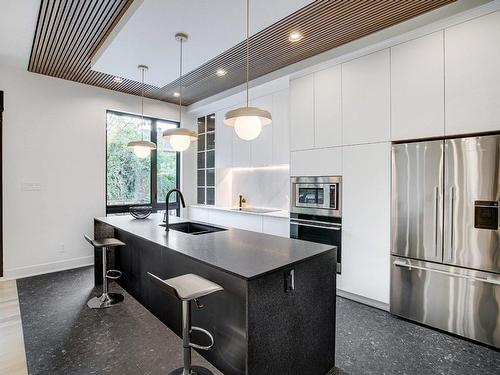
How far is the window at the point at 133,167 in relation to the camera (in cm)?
494

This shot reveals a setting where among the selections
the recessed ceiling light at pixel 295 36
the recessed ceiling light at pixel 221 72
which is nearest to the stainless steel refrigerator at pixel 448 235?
the recessed ceiling light at pixel 295 36

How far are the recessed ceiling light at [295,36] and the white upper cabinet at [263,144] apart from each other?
138cm

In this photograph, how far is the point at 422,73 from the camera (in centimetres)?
264

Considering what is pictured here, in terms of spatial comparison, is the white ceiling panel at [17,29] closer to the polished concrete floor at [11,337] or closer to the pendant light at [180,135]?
the pendant light at [180,135]

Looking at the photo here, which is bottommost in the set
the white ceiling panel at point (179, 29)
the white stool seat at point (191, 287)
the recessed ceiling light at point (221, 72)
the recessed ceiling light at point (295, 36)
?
the white stool seat at point (191, 287)

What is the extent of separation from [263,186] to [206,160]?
1627 millimetres

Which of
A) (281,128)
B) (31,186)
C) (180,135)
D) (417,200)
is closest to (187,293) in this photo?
(180,135)

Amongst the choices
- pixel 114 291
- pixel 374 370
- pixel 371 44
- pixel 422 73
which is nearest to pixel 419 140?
pixel 422 73

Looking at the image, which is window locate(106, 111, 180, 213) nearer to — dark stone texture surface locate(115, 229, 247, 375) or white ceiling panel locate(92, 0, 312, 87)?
white ceiling panel locate(92, 0, 312, 87)

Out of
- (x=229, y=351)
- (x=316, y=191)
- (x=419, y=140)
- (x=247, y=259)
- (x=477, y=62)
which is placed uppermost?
(x=477, y=62)

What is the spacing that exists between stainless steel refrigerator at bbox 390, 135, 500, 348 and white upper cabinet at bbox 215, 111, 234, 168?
310cm

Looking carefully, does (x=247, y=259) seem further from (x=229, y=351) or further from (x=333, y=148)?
(x=333, y=148)

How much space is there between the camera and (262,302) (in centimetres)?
152

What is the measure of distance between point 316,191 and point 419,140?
129 cm
